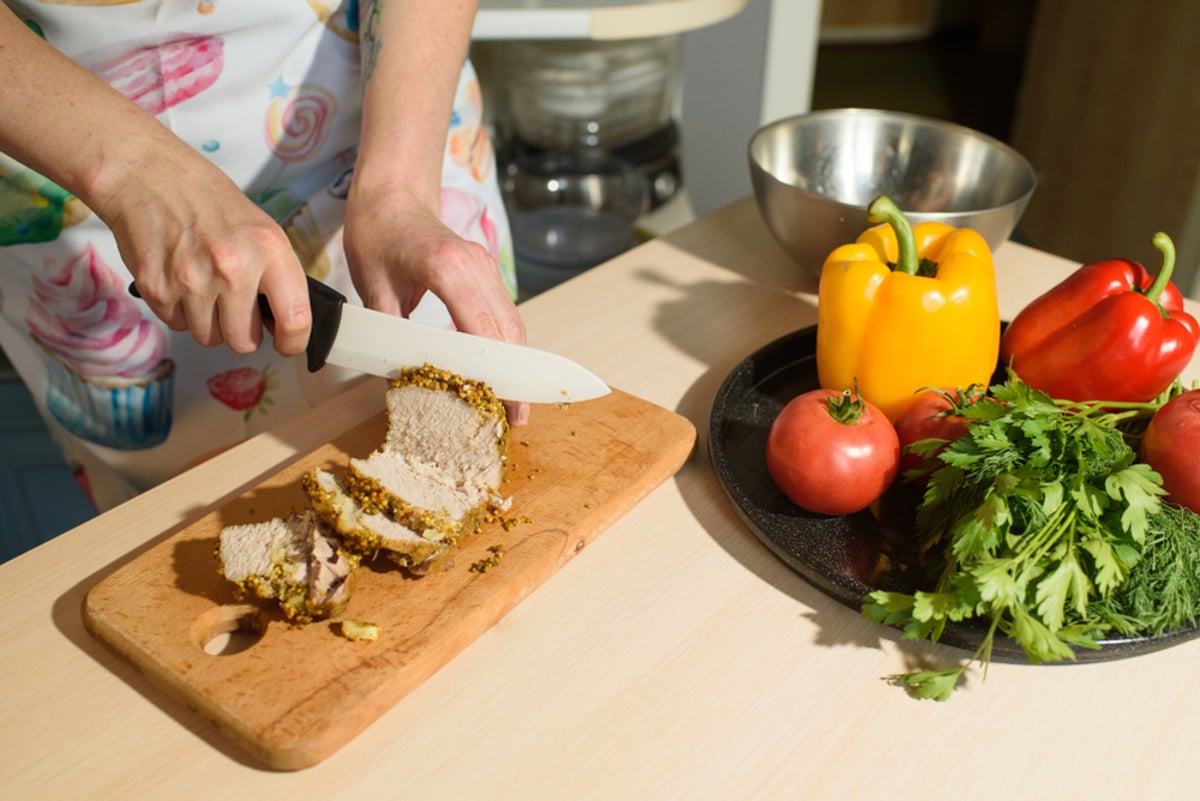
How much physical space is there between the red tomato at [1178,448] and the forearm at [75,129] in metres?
1.07

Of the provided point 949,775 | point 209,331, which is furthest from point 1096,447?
point 209,331

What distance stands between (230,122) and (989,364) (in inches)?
42.8

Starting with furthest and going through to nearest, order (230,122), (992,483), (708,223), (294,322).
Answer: (708,223), (230,122), (294,322), (992,483)

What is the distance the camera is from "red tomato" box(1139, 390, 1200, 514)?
94 centimetres

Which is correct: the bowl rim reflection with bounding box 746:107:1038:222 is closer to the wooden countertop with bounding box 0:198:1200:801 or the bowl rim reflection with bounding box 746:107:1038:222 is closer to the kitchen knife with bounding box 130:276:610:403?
the kitchen knife with bounding box 130:276:610:403

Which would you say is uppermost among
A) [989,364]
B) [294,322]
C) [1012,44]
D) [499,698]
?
[294,322]

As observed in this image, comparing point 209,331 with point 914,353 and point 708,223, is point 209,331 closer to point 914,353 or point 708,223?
point 914,353

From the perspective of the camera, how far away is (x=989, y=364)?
120 cm

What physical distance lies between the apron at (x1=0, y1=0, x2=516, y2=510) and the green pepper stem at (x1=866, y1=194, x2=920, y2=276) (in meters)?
0.70

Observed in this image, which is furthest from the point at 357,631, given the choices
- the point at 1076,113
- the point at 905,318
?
the point at 1076,113

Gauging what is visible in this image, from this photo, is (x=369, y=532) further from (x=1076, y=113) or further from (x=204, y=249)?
(x=1076, y=113)

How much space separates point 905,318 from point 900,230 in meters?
0.11

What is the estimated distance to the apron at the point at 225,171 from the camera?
129cm

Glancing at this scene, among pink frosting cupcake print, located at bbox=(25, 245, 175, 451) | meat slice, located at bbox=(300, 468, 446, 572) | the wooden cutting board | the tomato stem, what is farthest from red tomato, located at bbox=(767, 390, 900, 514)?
pink frosting cupcake print, located at bbox=(25, 245, 175, 451)
